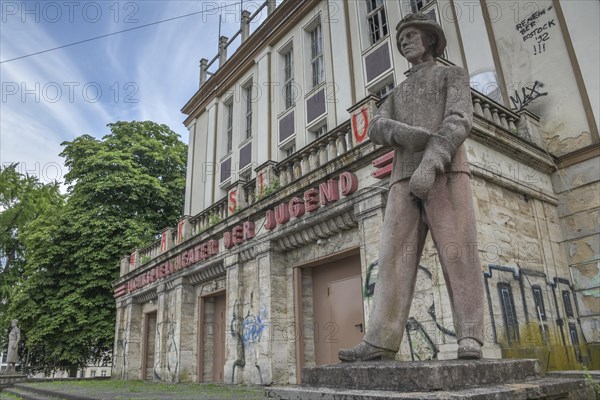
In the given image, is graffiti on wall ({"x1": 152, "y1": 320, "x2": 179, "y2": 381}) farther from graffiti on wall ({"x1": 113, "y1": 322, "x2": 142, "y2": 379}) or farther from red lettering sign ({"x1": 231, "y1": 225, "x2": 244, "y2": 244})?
red lettering sign ({"x1": 231, "y1": 225, "x2": 244, "y2": 244})

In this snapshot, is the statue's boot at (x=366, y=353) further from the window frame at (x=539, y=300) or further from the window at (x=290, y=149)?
the window at (x=290, y=149)

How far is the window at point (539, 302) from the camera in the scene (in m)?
8.66

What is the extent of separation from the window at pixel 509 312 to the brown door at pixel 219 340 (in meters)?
8.66

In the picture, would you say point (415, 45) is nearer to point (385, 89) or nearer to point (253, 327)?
point (253, 327)

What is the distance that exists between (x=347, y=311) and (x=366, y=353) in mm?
6589

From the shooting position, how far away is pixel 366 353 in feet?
11.3

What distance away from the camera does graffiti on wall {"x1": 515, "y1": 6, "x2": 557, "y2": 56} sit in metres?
11.0

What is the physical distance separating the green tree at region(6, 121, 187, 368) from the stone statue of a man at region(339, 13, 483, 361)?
67.7ft

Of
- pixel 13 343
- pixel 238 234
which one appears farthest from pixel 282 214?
pixel 13 343

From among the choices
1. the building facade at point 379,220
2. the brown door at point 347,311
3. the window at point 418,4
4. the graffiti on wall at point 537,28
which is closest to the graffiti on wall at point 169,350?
the building facade at point 379,220

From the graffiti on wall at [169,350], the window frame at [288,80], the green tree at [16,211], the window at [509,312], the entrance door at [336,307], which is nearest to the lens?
the window at [509,312]

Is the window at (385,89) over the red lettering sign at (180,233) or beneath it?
over

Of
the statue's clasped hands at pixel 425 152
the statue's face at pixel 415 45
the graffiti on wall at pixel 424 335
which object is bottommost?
the graffiti on wall at pixel 424 335

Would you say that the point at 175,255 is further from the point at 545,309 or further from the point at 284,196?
the point at 545,309
